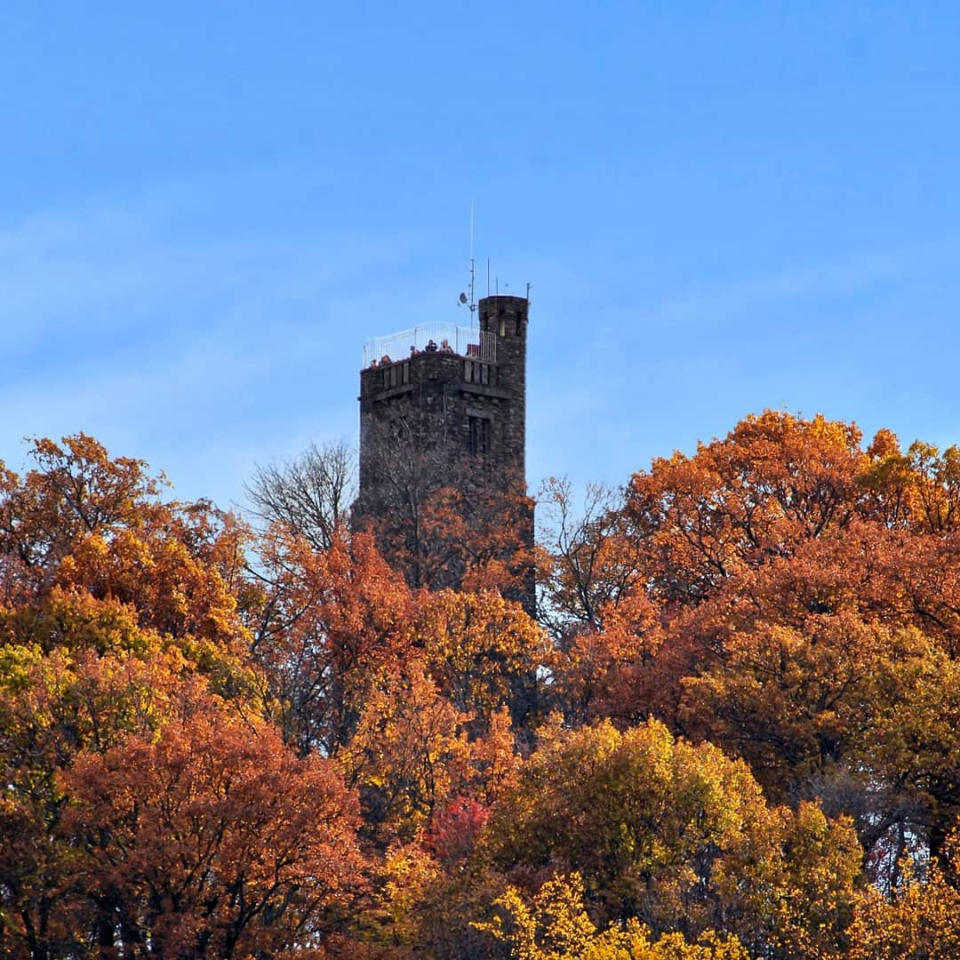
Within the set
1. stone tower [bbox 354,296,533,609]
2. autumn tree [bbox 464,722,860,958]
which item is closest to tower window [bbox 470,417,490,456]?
→ stone tower [bbox 354,296,533,609]

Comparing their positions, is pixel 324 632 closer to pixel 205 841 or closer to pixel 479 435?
pixel 205 841

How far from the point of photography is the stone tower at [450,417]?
90625 millimetres

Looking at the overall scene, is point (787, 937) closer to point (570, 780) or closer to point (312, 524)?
point (570, 780)

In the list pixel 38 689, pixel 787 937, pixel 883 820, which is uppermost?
pixel 38 689

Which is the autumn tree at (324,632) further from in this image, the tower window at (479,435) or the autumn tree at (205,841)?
the tower window at (479,435)

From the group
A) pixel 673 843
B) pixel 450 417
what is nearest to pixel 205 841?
pixel 673 843

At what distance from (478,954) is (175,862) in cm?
747

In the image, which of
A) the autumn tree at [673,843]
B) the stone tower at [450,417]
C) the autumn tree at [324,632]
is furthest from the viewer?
the stone tower at [450,417]

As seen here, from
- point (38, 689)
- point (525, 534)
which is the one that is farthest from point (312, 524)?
point (38, 689)

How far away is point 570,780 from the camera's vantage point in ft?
175

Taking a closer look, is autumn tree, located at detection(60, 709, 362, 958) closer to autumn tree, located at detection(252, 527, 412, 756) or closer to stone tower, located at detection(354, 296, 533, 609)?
autumn tree, located at detection(252, 527, 412, 756)

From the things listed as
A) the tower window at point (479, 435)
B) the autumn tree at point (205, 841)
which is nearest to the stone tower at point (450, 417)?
the tower window at point (479, 435)

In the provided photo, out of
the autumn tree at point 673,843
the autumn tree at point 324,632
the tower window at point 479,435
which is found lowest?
the autumn tree at point 673,843

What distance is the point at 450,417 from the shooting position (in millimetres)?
Answer: 94688
